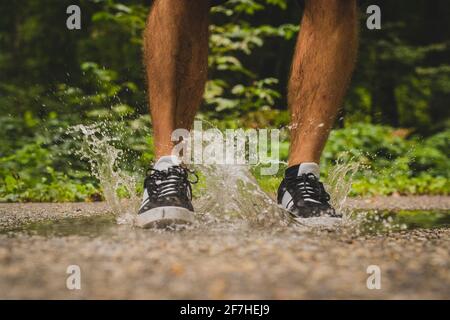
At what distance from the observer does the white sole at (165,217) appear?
1.81 metres

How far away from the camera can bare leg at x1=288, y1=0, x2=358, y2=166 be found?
2109 millimetres

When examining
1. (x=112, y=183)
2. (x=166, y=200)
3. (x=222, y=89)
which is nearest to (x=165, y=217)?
(x=166, y=200)

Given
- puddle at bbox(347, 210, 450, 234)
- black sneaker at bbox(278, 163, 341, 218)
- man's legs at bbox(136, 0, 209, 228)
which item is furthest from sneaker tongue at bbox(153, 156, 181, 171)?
puddle at bbox(347, 210, 450, 234)

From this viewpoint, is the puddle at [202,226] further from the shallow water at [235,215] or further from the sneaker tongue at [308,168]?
the sneaker tongue at [308,168]

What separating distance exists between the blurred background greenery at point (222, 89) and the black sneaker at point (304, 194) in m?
0.81

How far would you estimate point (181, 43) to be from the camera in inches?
82.6

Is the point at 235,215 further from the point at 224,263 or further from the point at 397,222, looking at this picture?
the point at 224,263

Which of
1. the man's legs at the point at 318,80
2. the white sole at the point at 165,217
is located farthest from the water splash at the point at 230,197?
the white sole at the point at 165,217

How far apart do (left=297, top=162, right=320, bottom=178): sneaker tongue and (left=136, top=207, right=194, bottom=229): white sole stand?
0.45 m

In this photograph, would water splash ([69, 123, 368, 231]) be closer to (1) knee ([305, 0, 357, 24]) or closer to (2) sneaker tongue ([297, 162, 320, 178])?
(2) sneaker tongue ([297, 162, 320, 178])

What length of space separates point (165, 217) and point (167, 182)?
0.48 ft
